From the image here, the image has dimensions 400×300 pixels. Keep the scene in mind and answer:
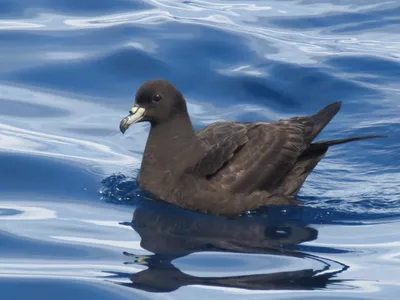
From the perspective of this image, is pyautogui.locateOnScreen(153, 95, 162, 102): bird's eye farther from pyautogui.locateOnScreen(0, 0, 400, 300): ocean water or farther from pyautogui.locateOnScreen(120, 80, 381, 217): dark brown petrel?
pyautogui.locateOnScreen(0, 0, 400, 300): ocean water

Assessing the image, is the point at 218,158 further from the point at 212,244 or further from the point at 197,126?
the point at 197,126

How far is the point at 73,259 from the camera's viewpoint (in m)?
7.05

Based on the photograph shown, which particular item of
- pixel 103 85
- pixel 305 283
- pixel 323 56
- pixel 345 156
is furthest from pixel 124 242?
pixel 323 56

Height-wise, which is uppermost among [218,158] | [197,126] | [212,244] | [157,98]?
[197,126]

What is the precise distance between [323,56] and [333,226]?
548 centimetres

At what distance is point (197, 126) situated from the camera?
36.5 feet

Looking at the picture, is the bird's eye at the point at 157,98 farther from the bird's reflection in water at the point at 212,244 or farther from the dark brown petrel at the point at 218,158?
the bird's reflection in water at the point at 212,244

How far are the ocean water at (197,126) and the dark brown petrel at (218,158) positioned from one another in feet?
0.53

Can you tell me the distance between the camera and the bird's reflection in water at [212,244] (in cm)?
661

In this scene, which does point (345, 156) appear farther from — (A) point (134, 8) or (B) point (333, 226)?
(A) point (134, 8)

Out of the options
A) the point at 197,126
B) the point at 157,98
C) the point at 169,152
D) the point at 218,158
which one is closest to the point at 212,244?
the point at 218,158

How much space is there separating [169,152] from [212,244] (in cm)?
138

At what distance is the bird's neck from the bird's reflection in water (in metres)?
0.25

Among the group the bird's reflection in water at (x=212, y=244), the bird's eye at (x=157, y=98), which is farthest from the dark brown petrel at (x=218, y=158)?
the bird's reflection in water at (x=212, y=244)
